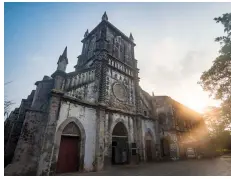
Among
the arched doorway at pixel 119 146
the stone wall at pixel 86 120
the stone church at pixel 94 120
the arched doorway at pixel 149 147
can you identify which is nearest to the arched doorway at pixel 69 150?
the stone church at pixel 94 120

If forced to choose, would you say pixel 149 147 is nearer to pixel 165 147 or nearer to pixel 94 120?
pixel 165 147

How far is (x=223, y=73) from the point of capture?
464 inches

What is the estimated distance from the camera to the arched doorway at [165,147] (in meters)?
18.5

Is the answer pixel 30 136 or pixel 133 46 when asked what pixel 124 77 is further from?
pixel 30 136

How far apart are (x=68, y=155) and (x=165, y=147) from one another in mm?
13936

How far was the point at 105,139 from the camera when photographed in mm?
12047

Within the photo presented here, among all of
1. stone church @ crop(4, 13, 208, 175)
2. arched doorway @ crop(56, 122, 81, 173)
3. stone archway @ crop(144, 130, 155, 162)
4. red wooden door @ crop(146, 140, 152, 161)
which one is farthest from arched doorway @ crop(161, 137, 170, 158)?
arched doorway @ crop(56, 122, 81, 173)

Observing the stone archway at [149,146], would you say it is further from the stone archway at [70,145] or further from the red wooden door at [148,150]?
the stone archway at [70,145]

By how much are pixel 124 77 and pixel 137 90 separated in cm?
243

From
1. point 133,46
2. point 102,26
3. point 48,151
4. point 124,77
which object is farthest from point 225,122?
point 102,26

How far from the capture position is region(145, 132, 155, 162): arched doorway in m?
16.0

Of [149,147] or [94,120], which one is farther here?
[149,147]

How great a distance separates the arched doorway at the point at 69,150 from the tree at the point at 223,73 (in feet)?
40.5

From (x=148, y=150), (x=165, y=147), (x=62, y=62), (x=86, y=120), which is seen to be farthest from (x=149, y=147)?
(x=62, y=62)
